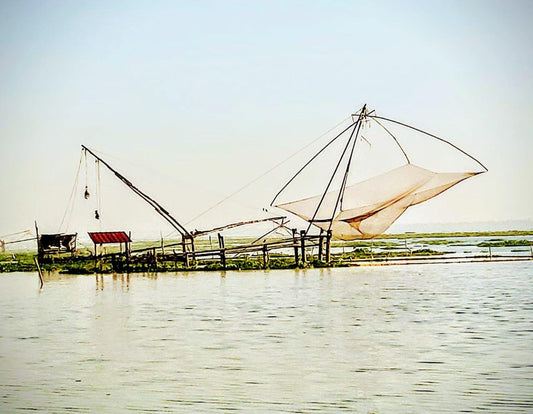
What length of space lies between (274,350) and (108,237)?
18.5m

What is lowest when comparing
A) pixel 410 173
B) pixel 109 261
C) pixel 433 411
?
pixel 433 411

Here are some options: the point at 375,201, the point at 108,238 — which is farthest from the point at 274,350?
the point at 108,238

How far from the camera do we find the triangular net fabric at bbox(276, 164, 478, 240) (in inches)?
728

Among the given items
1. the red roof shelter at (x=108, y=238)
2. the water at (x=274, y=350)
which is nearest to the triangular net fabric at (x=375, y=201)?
the water at (x=274, y=350)

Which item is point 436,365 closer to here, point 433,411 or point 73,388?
point 433,411

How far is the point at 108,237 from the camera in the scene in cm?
2756

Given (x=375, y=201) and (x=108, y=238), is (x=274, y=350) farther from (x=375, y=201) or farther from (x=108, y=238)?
(x=108, y=238)

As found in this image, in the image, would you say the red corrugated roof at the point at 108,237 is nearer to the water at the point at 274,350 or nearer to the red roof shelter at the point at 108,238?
the red roof shelter at the point at 108,238

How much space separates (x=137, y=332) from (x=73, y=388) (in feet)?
14.1

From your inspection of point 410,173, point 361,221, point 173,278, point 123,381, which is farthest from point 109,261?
point 123,381

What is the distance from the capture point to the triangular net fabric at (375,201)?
1850 centimetres

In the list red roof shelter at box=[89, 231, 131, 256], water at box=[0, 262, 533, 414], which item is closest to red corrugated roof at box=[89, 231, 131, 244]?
red roof shelter at box=[89, 231, 131, 256]

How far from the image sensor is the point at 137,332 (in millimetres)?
12422

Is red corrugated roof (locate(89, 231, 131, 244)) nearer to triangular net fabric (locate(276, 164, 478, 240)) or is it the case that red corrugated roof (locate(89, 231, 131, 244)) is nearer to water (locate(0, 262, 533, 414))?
water (locate(0, 262, 533, 414))
